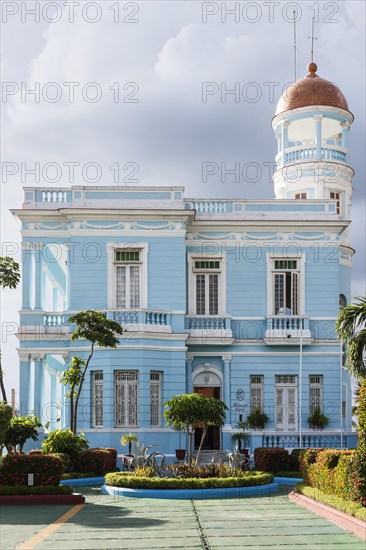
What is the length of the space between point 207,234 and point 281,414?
6466mm

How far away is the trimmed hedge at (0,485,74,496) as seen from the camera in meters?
20.0

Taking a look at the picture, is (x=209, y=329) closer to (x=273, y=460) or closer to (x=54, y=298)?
(x=273, y=460)

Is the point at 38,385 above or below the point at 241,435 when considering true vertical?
above

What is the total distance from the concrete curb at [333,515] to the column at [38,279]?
12852mm

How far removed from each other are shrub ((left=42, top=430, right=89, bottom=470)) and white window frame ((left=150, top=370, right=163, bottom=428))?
407cm

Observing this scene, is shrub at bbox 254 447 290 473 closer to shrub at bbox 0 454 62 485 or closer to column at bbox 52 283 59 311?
shrub at bbox 0 454 62 485

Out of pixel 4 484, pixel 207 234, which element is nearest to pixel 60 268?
pixel 207 234

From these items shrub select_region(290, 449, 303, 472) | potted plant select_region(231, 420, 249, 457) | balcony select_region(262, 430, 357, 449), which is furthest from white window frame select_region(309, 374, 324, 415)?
shrub select_region(290, 449, 303, 472)

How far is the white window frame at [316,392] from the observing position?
31.3 meters

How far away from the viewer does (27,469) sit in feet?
67.4

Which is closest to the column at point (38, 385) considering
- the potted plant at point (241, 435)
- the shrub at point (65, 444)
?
the shrub at point (65, 444)

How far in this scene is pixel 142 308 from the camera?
30219mm

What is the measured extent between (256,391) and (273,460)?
4.40 metres

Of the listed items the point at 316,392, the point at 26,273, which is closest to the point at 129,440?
the point at 26,273
